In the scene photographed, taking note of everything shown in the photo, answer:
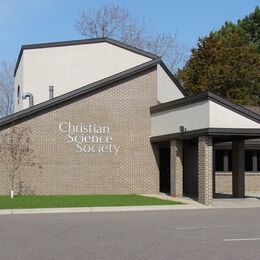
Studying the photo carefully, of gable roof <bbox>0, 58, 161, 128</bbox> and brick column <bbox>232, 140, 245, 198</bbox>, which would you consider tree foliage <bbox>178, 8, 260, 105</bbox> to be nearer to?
gable roof <bbox>0, 58, 161, 128</bbox>

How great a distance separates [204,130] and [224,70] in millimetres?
25605

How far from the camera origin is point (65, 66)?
123 feet

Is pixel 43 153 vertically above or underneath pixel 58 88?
underneath

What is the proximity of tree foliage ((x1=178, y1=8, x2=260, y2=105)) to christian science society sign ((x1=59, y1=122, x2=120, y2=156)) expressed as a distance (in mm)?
21450

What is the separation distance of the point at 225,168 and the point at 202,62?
17.2m

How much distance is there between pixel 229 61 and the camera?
48.4 meters

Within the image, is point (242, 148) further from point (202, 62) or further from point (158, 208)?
point (202, 62)

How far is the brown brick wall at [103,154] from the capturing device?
2733 cm

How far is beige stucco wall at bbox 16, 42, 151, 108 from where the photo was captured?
37.4 metres

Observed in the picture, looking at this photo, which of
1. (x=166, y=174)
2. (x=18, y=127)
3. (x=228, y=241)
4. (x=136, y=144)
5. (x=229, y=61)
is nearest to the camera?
(x=228, y=241)

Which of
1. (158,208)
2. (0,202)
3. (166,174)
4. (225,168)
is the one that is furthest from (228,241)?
(225,168)

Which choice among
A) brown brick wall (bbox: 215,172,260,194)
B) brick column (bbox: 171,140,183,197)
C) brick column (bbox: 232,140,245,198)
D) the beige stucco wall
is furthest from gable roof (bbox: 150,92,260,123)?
the beige stucco wall

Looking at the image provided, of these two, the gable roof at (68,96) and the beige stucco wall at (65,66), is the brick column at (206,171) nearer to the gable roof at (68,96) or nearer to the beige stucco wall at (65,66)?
the gable roof at (68,96)

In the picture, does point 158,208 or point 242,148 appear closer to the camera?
point 158,208
